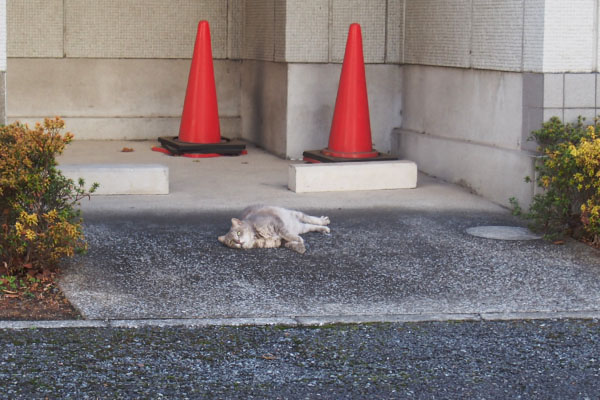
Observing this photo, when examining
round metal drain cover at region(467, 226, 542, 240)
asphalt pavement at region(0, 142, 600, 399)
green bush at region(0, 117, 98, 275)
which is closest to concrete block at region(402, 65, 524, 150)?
asphalt pavement at region(0, 142, 600, 399)

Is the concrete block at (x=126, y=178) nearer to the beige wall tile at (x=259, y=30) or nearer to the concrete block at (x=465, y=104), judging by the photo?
the concrete block at (x=465, y=104)

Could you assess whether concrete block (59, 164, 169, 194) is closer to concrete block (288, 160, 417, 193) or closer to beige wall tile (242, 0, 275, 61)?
concrete block (288, 160, 417, 193)

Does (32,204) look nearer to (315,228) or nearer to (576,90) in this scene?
(315,228)

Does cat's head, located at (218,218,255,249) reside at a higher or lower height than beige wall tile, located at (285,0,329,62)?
lower

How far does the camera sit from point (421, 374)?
4.37 meters

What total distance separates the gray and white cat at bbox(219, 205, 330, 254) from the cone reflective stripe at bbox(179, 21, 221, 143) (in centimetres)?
472

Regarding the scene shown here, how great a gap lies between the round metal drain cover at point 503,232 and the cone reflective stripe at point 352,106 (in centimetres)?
293

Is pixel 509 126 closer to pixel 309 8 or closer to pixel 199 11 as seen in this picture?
pixel 309 8

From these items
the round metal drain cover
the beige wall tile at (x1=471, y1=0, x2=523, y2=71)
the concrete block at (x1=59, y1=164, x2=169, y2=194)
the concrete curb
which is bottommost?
the concrete curb

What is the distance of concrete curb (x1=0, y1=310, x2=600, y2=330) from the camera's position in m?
4.97

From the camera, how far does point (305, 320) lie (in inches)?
201

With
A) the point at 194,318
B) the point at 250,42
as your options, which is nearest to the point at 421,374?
the point at 194,318

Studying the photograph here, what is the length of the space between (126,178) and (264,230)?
96.1 inches

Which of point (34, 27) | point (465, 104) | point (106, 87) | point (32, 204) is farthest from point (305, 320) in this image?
point (34, 27)
